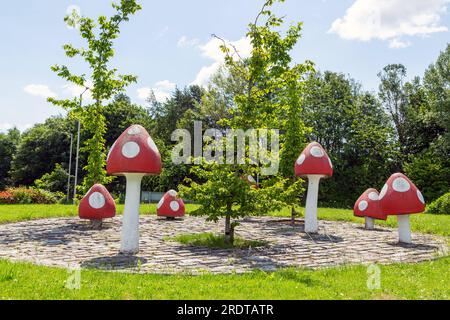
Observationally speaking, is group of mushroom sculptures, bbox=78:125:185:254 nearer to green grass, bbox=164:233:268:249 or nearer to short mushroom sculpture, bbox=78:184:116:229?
green grass, bbox=164:233:268:249

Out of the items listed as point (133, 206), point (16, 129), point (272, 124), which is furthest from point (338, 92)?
point (16, 129)

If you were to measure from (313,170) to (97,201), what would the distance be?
21.5ft

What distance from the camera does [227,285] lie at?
570cm

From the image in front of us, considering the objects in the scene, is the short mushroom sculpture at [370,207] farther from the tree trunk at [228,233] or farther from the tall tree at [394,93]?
the tall tree at [394,93]

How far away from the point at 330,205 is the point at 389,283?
27240mm

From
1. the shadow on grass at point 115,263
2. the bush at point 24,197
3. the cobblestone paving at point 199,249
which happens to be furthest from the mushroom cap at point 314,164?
the bush at point 24,197

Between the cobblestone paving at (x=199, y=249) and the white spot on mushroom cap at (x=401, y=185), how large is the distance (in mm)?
1443

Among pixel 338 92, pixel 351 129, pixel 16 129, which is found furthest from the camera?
pixel 16 129

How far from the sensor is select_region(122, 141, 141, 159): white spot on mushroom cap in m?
8.66

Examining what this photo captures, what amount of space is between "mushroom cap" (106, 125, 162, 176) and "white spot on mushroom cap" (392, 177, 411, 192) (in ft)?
20.4

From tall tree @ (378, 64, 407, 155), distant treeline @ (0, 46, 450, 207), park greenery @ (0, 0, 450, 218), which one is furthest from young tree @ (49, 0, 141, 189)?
tall tree @ (378, 64, 407, 155)
